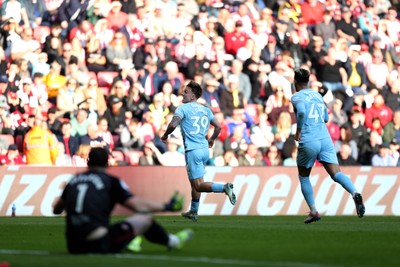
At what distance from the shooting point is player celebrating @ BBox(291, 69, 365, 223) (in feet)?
60.3

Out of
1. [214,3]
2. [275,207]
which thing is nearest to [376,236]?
[275,207]

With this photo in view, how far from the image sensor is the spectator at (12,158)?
2411 centimetres

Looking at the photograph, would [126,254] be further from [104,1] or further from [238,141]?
[104,1]

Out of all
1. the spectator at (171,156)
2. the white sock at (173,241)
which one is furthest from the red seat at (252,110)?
the white sock at (173,241)

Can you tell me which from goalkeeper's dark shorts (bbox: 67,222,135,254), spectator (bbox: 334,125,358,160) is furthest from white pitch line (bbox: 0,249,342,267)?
spectator (bbox: 334,125,358,160)

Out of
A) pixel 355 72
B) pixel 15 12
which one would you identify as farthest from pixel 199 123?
pixel 355 72

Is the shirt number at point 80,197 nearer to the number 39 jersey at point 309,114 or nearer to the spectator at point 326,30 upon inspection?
the number 39 jersey at point 309,114

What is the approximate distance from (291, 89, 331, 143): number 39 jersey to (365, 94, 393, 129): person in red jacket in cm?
1061

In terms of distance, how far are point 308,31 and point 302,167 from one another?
12.9m

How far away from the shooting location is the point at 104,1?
28.1 metres

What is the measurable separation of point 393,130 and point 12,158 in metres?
9.92

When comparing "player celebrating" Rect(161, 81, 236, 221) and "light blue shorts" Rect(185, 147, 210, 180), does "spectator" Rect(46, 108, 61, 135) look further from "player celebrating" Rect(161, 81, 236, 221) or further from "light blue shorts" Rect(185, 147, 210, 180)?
"light blue shorts" Rect(185, 147, 210, 180)

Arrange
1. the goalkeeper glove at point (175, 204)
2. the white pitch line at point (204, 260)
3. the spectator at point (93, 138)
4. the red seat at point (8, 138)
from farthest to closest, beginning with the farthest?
the spectator at point (93, 138), the red seat at point (8, 138), the white pitch line at point (204, 260), the goalkeeper glove at point (175, 204)

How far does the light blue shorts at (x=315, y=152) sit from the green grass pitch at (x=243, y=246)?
3.40ft
